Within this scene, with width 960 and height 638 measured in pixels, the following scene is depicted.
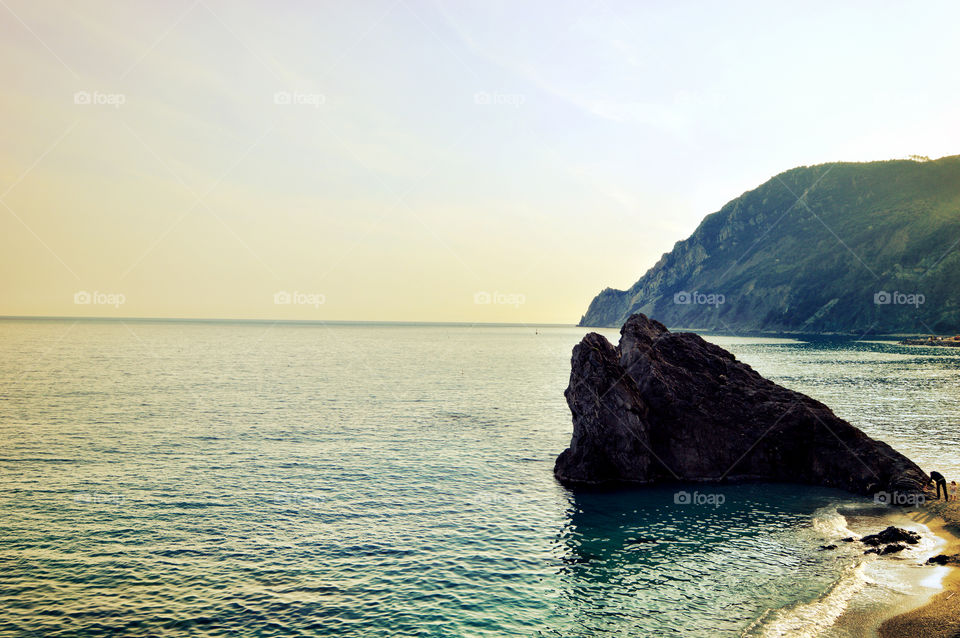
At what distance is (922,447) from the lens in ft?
139

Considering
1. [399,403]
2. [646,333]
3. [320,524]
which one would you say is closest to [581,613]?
[320,524]

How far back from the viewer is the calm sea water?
19.0 m

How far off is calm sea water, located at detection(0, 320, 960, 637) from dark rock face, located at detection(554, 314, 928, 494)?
6.72 feet

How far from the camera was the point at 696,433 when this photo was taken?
3678cm

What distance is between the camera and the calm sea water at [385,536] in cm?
1902

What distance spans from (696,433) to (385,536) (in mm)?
22782

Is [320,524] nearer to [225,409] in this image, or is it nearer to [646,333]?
[646,333]

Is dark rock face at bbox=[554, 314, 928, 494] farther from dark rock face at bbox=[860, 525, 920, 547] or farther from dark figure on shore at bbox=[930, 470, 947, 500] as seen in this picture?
dark rock face at bbox=[860, 525, 920, 547]

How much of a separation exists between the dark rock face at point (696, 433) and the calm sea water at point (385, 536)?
2.05 metres

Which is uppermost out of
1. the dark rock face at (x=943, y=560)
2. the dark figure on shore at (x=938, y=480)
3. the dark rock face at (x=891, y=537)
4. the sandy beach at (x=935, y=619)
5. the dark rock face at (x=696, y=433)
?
the dark rock face at (x=696, y=433)

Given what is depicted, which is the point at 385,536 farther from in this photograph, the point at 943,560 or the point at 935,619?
the point at 943,560

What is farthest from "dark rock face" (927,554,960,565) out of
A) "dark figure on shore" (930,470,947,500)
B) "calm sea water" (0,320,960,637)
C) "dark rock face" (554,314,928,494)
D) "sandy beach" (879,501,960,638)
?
"dark rock face" (554,314,928,494)

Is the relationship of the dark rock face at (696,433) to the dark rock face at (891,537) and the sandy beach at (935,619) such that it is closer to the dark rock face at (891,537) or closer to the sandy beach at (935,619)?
the dark rock face at (891,537)

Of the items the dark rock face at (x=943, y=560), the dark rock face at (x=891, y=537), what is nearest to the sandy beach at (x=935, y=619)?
the dark rock face at (x=943, y=560)
